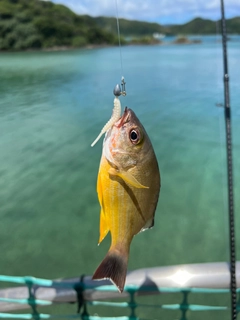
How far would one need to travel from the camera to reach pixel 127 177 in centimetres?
101

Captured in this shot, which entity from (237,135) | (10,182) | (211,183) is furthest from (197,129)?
(10,182)

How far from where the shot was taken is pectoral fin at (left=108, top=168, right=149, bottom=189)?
0.99 m

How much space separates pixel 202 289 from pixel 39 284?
627 mm

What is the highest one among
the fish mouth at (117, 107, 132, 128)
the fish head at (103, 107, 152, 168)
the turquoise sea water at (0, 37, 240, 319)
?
the fish mouth at (117, 107, 132, 128)

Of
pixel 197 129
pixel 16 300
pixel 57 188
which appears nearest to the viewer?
pixel 16 300

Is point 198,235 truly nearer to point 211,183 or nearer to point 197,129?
point 211,183

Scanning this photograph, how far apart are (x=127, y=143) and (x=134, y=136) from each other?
32mm

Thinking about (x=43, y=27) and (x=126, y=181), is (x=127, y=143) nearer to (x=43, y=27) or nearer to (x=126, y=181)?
(x=126, y=181)

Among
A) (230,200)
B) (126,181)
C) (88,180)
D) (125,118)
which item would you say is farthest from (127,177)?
(88,180)

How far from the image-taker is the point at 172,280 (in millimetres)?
1284

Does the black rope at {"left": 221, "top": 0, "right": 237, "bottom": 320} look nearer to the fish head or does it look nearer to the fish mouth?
the fish head

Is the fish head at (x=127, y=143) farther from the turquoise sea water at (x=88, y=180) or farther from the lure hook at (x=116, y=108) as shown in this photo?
the turquoise sea water at (x=88, y=180)

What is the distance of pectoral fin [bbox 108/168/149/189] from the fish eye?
0.35 feet

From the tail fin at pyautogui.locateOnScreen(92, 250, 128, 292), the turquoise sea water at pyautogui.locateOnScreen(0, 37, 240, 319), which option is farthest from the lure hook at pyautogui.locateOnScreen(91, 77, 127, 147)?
the turquoise sea water at pyautogui.locateOnScreen(0, 37, 240, 319)
